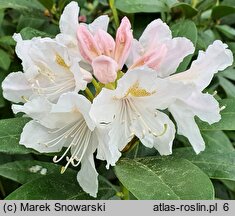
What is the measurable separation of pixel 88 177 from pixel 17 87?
274mm

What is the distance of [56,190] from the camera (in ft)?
4.26

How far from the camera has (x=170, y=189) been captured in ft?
3.66

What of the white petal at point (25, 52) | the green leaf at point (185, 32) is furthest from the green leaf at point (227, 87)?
the white petal at point (25, 52)

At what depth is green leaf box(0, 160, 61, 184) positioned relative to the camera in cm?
134

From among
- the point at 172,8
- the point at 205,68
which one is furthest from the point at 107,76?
the point at 172,8

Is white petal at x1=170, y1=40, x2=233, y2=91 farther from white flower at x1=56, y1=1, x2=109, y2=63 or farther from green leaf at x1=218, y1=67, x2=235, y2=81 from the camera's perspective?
green leaf at x1=218, y1=67, x2=235, y2=81

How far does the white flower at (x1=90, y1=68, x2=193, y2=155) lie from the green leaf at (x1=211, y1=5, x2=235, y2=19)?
599 millimetres

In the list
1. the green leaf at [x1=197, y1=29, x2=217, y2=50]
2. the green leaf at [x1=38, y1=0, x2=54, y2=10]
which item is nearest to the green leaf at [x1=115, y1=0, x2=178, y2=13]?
the green leaf at [x1=197, y1=29, x2=217, y2=50]

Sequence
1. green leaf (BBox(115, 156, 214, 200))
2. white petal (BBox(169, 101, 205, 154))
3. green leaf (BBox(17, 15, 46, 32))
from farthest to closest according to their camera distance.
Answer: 1. green leaf (BBox(17, 15, 46, 32))
2. white petal (BBox(169, 101, 205, 154))
3. green leaf (BBox(115, 156, 214, 200))

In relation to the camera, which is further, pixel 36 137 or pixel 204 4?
pixel 204 4

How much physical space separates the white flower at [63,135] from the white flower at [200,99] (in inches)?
7.5

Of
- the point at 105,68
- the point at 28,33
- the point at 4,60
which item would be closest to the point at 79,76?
the point at 105,68

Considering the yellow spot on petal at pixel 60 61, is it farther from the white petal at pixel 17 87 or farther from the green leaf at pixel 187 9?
the green leaf at pixel 187 9

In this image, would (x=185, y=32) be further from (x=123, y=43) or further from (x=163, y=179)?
(x=163, y=179)
